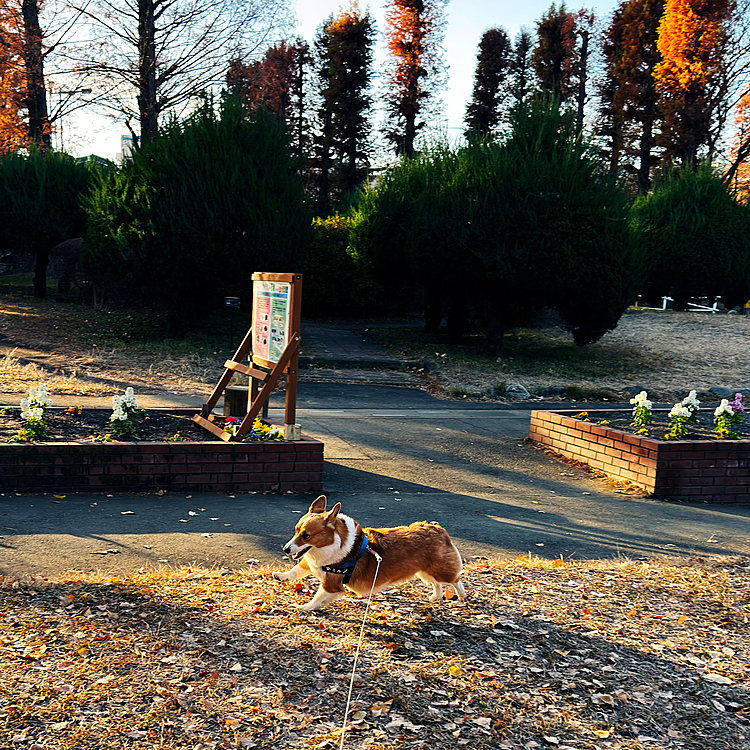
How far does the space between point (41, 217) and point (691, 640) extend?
22186 millimetres

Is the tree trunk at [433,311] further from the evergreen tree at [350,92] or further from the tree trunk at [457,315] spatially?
the evergreen tree at [350,92]

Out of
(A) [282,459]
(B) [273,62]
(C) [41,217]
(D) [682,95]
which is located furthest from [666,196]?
(B) [273,62]

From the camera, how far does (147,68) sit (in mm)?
24312

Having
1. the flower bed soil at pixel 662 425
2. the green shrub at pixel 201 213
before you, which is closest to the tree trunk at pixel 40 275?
the green shrub at pixel 201 213

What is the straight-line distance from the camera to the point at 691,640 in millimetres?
4207

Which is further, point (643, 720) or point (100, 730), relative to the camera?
point (643, 720)

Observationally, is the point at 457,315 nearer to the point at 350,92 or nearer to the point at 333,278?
the point at 333,278

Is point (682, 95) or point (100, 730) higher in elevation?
point (682, 95)

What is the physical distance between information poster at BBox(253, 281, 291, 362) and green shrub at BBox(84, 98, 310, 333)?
883 cm

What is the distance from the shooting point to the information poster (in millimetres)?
7617

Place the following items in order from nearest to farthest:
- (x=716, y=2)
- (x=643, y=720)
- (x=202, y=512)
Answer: (x=643, y=720) < (x=202, y=512) < (x=716, y=2)

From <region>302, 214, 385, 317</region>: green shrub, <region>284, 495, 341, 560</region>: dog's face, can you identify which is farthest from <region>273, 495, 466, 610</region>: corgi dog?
<region>302, 214, 385, 317</region>: green shrub

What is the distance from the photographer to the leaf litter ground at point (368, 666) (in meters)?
3.12

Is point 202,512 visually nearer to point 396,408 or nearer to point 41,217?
point 396,408
